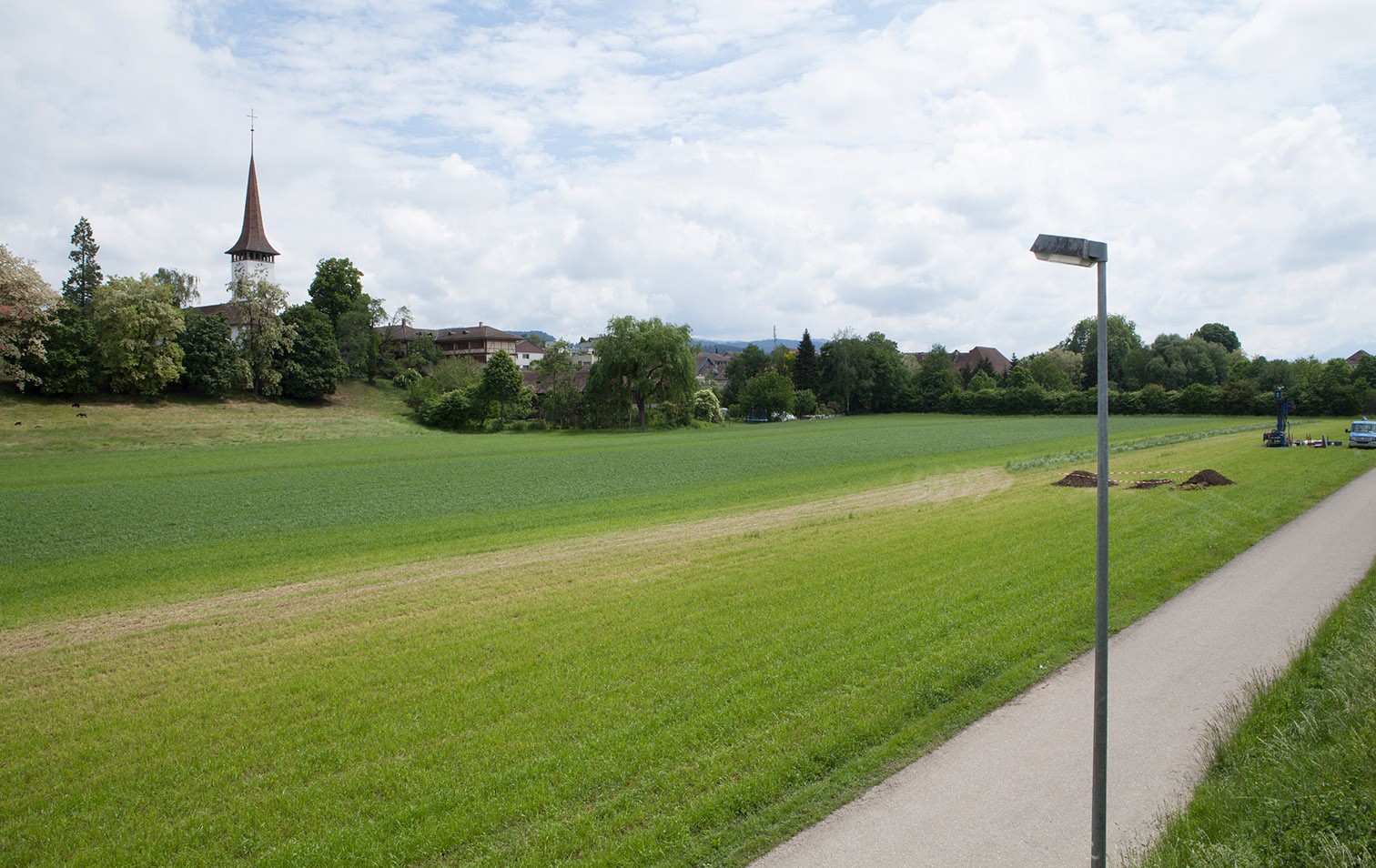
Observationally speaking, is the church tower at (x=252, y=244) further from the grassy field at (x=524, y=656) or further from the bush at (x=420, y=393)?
the grassy field at (x=524, y=656)

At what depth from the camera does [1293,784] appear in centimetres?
592

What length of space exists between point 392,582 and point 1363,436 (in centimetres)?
4701

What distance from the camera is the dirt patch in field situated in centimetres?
2612

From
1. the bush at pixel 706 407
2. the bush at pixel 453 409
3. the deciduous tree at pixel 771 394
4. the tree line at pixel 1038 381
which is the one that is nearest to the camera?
the bush at pixel 453 409

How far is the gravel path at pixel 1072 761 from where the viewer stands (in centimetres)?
605

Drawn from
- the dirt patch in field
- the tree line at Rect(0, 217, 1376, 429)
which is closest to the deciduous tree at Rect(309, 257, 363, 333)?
the tree line at Rect(0, 217, 1376, 429)

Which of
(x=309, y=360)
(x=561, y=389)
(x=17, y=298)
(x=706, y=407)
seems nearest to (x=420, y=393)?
(x=309, y=360)

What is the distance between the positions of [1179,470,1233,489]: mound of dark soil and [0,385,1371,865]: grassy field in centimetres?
72

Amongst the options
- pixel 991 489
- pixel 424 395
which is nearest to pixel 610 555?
pixel 991 489

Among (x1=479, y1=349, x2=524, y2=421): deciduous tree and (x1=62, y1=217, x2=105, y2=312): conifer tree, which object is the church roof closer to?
(x1=62, y1=217, x2=105, y2=312): conifer tree

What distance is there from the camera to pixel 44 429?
188 feet

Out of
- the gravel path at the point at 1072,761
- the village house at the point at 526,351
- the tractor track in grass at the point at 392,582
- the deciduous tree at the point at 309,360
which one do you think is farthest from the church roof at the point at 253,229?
the gravel path at the point at 1072,761

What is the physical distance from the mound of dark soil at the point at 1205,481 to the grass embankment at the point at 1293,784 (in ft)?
64.9

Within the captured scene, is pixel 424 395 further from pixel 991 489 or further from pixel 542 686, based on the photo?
pixel 542 686
